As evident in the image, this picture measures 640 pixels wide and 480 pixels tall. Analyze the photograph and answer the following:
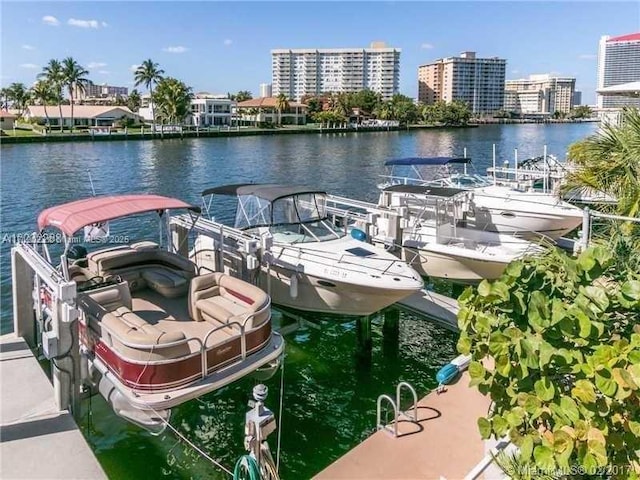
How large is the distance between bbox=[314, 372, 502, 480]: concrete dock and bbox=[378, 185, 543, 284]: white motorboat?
7.29 meters

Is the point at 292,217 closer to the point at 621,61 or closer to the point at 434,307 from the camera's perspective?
the point at 434,307

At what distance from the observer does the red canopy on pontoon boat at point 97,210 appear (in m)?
8.73

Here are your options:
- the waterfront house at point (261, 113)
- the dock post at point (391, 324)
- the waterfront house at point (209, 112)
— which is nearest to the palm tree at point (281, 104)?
the waterfront house at point (261, 113)

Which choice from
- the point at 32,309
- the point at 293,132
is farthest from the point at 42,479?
the point at 293,132

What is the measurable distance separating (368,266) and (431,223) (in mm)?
5188

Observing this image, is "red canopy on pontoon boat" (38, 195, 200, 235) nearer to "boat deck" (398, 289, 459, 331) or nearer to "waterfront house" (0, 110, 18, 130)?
"boat deck" (398, 289, 459, 331)

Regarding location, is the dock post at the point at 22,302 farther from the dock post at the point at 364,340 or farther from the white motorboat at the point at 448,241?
the white motorboat at the point at 448,241

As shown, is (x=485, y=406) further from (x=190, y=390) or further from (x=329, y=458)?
(x=190, y=390)

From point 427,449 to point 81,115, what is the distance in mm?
108159

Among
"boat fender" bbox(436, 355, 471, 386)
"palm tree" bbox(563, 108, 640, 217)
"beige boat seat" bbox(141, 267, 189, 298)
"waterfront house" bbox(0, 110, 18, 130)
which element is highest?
"waterfront house" bbox(0, 110, 18, 130)

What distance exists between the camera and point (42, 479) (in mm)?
6309

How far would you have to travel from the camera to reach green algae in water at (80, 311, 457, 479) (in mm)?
8102

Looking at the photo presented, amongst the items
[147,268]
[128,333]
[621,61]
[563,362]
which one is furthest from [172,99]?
[563,362]

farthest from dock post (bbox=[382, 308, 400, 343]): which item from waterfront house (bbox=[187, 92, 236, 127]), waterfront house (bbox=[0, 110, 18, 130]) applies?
waterfront house (bbox=[187, 92, 236, 127])
